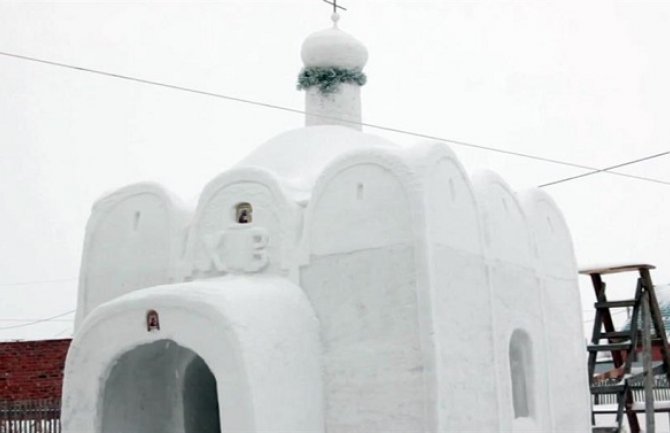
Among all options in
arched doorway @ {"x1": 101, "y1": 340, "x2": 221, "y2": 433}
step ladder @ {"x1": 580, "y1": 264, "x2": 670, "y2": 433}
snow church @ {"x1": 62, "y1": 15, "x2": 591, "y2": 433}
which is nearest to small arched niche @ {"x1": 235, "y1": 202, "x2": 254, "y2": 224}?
snow church @ {"x1": 62, "y1": 15, "x2": 591, "y2": 433}

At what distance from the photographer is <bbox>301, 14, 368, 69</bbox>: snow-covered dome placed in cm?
1270

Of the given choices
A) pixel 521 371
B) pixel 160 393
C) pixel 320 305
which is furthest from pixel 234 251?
pixel 521 371

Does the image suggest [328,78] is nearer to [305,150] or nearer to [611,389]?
[305,150]

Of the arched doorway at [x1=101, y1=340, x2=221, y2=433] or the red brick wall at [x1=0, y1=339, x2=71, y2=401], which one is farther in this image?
the red brick wall at [x1=0, y1=339, x2=71, y2=401]

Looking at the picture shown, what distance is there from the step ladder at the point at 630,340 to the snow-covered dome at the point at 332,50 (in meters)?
4.30

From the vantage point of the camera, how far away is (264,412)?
28.2 ft

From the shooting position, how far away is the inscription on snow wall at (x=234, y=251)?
32.5ft

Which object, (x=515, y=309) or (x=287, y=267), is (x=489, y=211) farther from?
(x=287, y=267)

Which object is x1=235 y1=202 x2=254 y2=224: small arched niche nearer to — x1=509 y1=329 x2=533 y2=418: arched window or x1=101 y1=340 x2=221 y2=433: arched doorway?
x1=101 y1=340 x2=221 y2=433: arched doorway

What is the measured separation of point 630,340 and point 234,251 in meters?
5.84

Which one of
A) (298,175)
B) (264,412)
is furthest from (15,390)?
(264,412)

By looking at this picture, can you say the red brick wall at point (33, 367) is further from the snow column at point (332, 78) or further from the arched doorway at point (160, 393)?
the snow column at point (332, 78)

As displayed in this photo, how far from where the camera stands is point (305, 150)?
11383 millimetres

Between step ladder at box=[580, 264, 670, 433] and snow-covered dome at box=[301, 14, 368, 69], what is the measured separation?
4297 mm
